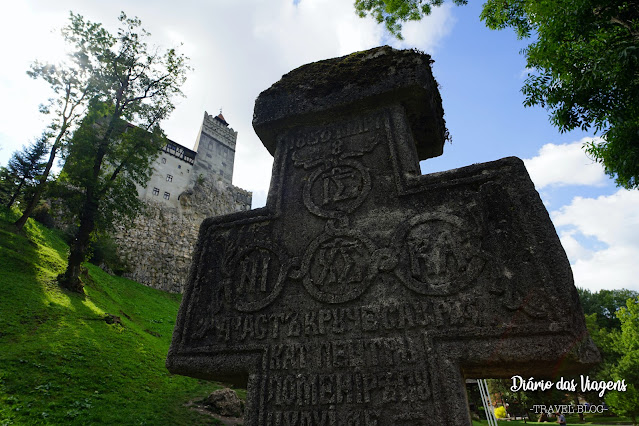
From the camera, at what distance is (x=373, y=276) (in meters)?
2.61

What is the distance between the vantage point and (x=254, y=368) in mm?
2576

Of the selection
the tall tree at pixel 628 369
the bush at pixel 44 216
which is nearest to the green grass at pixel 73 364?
the bush at pixel 44 216

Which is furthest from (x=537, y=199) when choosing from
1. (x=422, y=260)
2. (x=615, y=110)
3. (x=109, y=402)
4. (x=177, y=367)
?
(x=109, y=402)

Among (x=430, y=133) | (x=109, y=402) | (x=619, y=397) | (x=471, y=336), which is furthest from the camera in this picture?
(x=619, y=397)

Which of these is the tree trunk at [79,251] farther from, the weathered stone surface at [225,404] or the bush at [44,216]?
the bush at [44,216]

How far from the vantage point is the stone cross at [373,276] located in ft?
7.14

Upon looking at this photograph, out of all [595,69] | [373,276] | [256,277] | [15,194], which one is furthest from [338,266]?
[15,194]

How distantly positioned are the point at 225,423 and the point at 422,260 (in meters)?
6.38

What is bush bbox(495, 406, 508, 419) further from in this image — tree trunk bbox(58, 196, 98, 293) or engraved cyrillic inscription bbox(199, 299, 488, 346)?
engraved cyrillic inscription bbox(199, 299, 488, 346)

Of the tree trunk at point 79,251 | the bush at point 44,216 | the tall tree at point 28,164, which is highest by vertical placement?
the tall tree at point 28,164

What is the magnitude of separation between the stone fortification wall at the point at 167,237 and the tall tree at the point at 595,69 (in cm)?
2639

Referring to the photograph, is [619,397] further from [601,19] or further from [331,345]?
[331,345]

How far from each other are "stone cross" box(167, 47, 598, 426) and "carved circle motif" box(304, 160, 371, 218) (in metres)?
0.01

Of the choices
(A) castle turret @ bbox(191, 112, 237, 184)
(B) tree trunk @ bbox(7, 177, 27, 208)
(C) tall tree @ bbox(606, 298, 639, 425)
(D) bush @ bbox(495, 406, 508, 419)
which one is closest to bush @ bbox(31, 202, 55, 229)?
(B) tree trunk @ bbox(7, 177, 27, 208)
